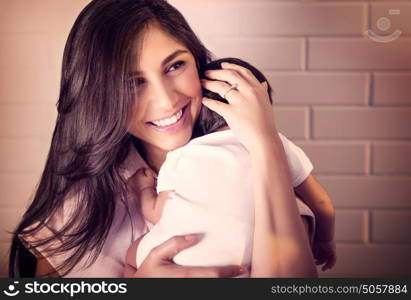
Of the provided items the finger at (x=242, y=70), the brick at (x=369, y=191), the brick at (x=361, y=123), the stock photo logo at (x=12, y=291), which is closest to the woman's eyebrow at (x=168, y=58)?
the finger at (x=242, y=70)

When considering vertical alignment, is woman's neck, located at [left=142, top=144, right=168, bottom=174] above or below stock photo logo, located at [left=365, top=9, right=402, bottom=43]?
below

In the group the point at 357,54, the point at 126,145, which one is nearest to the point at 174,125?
the point at 126,145

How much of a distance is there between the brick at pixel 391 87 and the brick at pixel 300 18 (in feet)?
0.43

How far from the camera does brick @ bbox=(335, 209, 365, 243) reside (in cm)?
106

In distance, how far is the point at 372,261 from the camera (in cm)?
107

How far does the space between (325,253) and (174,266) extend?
1.21 ft

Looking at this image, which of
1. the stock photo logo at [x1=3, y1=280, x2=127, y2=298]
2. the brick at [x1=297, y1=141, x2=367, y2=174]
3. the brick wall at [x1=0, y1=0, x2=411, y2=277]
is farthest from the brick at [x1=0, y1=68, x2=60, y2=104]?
the brick at [x1=297, y1=141, x2=367, y2=174]

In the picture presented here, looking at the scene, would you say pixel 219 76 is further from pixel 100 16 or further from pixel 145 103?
pixel 100 16

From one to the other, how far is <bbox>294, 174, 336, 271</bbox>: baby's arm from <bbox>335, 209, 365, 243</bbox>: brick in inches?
0.6

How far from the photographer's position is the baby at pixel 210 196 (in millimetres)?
878

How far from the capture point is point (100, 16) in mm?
944

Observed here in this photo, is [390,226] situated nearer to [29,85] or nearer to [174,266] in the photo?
[174,266]

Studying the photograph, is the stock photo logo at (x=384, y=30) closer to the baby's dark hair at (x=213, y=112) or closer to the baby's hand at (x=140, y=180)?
the baby's dark hair at (x=213, y=112)

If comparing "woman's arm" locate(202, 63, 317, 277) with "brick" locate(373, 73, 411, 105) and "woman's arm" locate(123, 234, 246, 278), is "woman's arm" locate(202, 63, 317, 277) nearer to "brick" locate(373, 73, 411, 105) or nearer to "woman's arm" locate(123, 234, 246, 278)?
"woman's arm" locate(123, 234, 246, 278)
